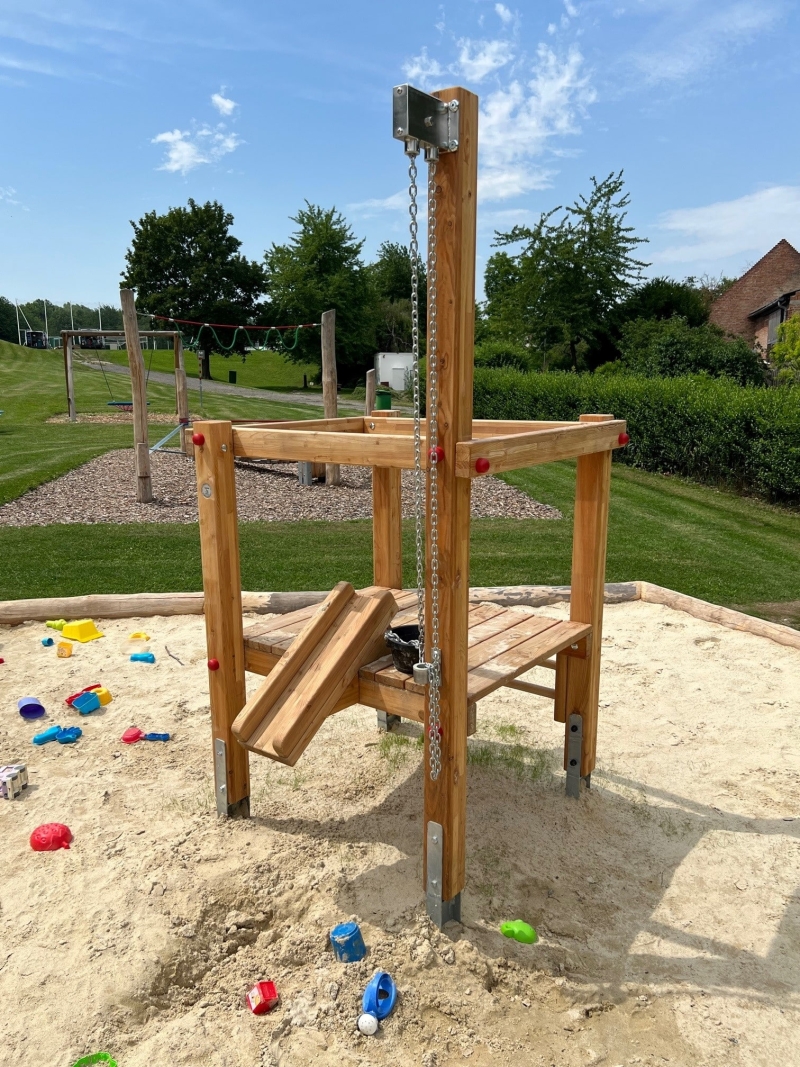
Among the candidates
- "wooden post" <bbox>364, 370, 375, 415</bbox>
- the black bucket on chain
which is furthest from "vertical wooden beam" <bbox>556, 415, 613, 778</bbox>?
"wooden post" <bbox>364, 370, 375, 415</bbox>

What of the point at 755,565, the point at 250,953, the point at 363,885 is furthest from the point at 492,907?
the point at 755,565

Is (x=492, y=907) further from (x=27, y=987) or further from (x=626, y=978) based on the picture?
(x=27, y=987)

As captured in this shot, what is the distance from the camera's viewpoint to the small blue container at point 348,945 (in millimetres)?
2447

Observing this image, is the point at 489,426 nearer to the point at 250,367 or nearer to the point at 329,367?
the point at 329,367

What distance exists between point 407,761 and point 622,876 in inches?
44.0

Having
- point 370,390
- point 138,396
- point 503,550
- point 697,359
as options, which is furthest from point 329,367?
point 697,359

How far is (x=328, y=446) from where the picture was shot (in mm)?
2760

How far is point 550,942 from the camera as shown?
259cm

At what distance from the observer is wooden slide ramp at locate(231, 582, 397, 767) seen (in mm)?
2621

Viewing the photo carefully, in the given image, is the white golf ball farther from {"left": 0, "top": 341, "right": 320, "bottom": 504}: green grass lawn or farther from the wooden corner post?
{"left": 0, "top": 341, "right": 320, "bottom": 504}: green grass lawn

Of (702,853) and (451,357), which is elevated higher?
(451,357)

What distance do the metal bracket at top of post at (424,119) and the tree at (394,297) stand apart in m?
38.3

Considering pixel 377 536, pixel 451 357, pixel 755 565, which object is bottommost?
pixel 755 565

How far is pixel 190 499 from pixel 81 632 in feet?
17.6
